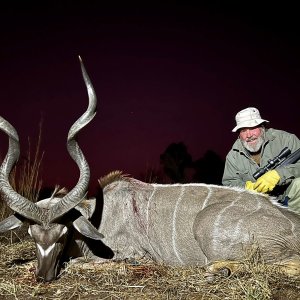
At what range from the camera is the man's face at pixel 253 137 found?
4.36 metres

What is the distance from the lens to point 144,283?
2959 mm

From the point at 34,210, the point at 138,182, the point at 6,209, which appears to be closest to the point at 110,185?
the point at 138,182

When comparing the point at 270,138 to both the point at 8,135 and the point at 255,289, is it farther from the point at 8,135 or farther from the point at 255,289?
the point at 8,135

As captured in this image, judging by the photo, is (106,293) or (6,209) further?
(6,209)

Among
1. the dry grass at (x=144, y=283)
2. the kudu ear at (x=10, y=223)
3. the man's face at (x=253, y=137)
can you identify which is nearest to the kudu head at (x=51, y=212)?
the kudu ear at (x=10, y=223)

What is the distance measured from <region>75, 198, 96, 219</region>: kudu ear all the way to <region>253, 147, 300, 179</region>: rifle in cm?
159

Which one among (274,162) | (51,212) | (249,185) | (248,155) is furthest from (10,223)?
(274,162)

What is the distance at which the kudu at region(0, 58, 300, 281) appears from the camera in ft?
10.6

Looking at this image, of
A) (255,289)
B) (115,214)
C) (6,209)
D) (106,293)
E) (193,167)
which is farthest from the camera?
(193,167)

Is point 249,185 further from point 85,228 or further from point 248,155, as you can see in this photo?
point 85,228

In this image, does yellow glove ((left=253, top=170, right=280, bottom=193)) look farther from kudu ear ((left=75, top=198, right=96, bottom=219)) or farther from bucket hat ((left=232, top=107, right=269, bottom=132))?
kudu ear ((left=75, top=198, right=96, bottom=219))

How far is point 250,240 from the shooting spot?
3256mm

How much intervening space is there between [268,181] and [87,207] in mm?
1676

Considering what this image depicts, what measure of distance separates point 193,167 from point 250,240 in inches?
511
